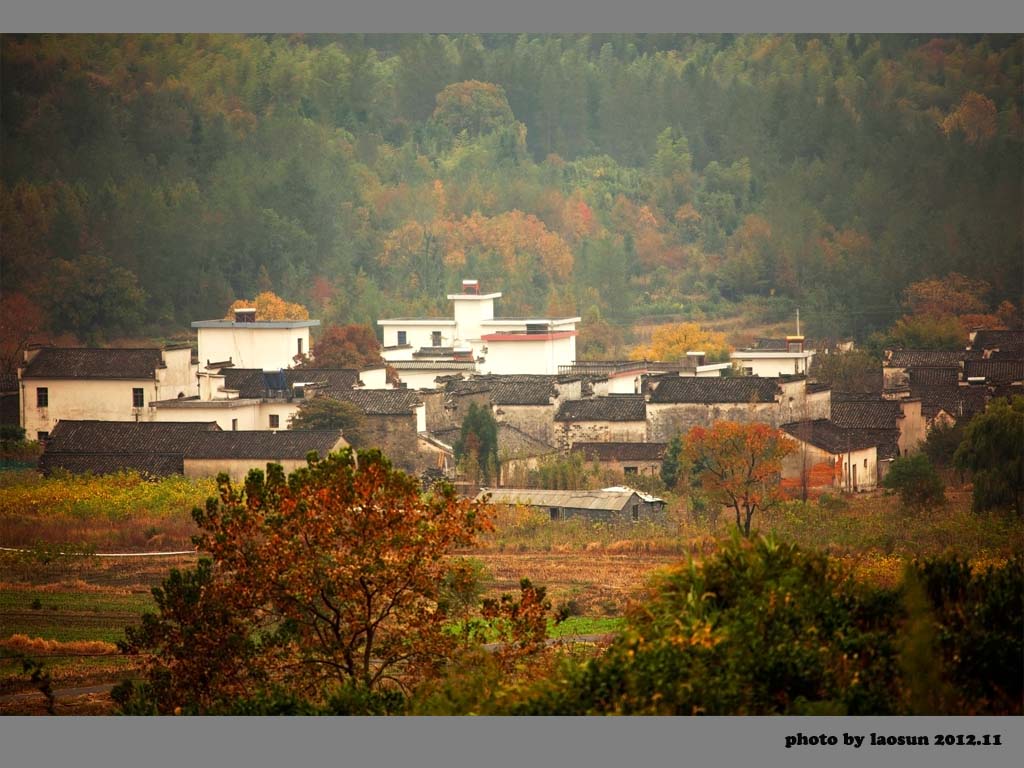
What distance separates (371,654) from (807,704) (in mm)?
1951

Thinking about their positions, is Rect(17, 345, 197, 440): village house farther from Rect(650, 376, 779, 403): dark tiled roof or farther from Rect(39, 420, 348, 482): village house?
Rect(650, 376, 779, 403): dark tiled roof

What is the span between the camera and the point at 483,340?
838 inches

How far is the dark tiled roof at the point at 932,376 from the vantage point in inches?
736

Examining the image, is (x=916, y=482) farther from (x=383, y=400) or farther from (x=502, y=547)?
(x=383, y=400)

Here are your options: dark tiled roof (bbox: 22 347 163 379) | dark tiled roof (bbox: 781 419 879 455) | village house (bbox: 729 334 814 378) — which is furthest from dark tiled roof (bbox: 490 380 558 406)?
village house (bbox: 729 334 814 378)

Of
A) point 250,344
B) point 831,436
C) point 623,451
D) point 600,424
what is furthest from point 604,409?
point 250,344

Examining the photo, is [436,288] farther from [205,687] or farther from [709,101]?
[205,687]

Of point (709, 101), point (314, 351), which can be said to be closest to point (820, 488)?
point (314, 351)

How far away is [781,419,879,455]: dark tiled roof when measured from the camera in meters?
15.5

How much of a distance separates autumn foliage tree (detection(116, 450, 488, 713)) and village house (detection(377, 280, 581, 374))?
11.9 m

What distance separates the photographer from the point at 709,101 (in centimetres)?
4044

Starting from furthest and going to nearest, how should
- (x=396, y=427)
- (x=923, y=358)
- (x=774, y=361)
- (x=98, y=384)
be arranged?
(x=774, y=361), (x=923, y=358), (x=98, y=384), (x=396, y=427)

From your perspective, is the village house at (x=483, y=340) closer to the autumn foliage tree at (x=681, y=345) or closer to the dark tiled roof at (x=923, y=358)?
the autumn foliage tree at (x=681, y=345)

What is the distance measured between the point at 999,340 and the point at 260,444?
10.4m
